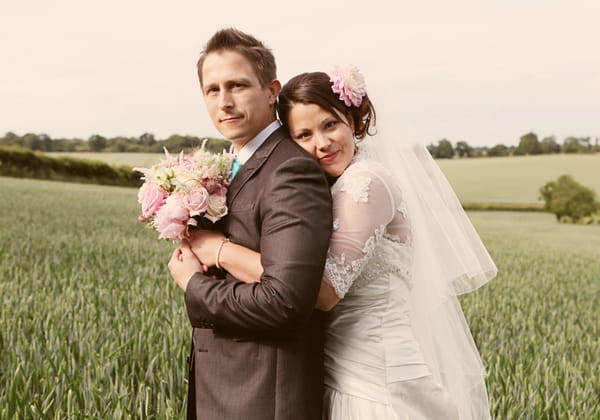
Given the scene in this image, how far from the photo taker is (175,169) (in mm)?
2262

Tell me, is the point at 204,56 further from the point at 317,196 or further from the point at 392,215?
the point at 392,215

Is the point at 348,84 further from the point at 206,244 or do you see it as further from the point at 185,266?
the point at 185,266

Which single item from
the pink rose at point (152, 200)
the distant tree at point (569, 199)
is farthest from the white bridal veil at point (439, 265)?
the distant tree at point (569, 199)

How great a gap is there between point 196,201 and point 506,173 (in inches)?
2556

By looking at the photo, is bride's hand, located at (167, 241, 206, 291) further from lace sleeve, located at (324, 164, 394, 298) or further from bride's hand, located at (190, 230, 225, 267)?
lace sleeve, located at (324, 164, 394, 298)

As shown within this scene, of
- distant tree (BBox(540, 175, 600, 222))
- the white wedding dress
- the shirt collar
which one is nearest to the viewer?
the white wedding dress

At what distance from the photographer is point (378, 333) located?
229 centimetres

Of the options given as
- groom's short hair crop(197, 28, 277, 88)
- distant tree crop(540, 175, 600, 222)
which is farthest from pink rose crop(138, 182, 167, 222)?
distant tree crop(540, 175, 600, 222)

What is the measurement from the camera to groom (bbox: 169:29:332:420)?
199 centimetres

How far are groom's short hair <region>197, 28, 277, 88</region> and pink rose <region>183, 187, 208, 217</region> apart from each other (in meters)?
0.46

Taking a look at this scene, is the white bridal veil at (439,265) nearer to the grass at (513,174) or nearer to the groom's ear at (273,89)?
the groom's ear at (273,89)

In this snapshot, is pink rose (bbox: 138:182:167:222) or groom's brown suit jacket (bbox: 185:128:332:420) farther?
pink rose (bbox: 138:182:167:222)

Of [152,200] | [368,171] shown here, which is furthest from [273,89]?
[152,200]

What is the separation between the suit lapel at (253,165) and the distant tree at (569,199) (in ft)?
178
